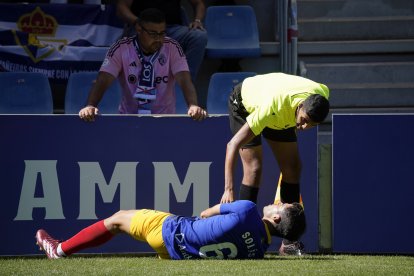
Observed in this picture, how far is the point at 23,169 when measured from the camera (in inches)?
263

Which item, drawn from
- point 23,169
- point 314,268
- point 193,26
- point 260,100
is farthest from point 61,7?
point 314,268

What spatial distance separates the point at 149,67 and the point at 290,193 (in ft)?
5.48

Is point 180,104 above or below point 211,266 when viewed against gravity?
above

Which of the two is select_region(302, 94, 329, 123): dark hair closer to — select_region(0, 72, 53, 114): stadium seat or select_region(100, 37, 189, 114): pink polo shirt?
select_region(100, 37, 189, 114): pink polo shirt

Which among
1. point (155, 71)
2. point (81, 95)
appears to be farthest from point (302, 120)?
point (81, 95)

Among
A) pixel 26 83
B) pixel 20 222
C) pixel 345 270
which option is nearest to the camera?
pixel 345 270

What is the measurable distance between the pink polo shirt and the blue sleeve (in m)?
1.81

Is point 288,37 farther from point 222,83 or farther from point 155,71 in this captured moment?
point 155,71

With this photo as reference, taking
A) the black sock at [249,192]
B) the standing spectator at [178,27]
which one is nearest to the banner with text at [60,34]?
the standing spectator at [178,27]

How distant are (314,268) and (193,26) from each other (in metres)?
3.83

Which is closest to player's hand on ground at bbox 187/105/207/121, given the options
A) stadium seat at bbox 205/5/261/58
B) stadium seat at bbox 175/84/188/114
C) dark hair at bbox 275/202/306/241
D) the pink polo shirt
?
the pink polo shirt

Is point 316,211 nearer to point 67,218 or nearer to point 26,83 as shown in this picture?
point 67,218

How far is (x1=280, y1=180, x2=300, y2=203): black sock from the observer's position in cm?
654

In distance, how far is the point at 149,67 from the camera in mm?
7438
